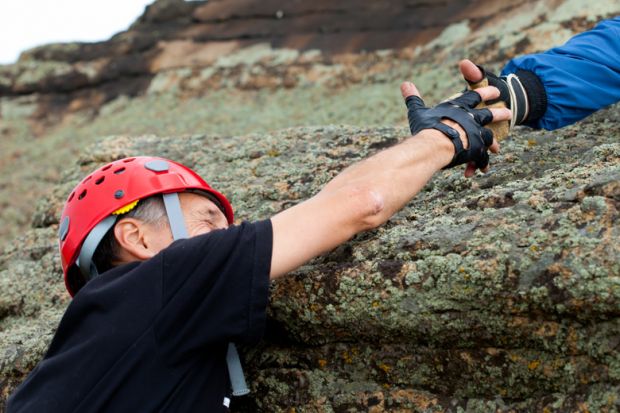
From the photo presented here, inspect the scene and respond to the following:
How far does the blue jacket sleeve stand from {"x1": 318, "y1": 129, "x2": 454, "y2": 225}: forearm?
46.0 inches

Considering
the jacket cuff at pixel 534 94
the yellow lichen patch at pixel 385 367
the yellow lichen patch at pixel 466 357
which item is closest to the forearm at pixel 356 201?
the yellow lichen patch at pixel 385 367

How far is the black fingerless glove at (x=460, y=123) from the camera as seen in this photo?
3.73 metres

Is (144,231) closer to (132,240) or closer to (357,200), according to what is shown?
(132,240)

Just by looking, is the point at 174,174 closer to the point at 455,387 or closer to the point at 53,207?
the point at 455,387

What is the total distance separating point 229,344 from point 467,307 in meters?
1.10

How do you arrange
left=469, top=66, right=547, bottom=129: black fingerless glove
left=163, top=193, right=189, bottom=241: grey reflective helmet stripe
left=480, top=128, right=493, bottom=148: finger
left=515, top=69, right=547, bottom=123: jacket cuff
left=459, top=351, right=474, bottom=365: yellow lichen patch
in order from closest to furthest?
left=459, top=351, right=474, bottom=365: yellow lichen patch
left=163, top=193, right=189, bottom=241: grey reflective helmet stripe
left=480, top=128, right=493, bottom=148: finger
left=469, top=66, right=547, bottom=129: black fingerless glove
left=515, top=69, right=547, bottom=123: jacket cuff

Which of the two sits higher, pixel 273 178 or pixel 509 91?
pixel 509 91

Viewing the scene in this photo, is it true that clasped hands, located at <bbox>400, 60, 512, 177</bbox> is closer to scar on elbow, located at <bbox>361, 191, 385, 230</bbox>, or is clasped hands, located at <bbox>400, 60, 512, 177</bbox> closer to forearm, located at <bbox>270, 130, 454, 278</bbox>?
forearm, located at <bbox>270, 130, 454, 278</bbox>

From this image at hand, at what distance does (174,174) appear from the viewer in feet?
12.4

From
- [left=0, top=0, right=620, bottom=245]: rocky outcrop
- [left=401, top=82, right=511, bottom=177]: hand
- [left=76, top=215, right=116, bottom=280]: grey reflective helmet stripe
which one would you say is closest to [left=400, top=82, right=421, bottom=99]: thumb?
[left=401, top=82, right=511, bottom=177]: hand

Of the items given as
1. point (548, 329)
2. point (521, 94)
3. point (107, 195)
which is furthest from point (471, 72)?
point (107, 195)

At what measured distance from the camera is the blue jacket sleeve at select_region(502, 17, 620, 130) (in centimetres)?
448

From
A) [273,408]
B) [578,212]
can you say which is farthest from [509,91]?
[273,408]

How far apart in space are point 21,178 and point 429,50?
33.9 ft
